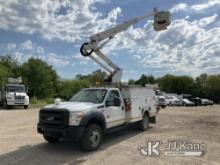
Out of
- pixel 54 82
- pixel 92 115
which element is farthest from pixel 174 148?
pixel 54 82

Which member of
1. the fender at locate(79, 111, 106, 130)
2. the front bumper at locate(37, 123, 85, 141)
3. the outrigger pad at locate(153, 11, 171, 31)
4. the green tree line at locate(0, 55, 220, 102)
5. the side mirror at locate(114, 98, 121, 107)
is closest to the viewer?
the front bumper at locate(37, 123, 85, 141)

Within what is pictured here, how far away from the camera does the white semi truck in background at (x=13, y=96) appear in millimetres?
31609

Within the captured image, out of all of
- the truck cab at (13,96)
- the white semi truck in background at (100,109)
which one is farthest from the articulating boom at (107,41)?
the truck cab at (13,96)

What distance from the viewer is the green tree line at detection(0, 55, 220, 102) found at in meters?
64.1

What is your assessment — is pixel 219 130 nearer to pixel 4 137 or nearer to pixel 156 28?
pixel 156 28

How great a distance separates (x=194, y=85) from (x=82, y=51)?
91010 mm

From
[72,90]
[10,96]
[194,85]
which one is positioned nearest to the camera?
[10,96]

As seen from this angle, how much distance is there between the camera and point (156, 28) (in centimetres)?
1370

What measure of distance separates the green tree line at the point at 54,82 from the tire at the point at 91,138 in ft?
101

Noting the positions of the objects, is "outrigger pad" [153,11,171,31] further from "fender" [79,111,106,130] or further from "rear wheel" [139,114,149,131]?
"fender" [79,111,106,130]

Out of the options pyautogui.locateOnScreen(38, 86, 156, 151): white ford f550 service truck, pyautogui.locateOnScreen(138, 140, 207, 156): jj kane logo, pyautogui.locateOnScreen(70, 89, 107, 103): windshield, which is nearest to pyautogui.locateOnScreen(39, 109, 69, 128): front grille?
pyautogui.locateOnScreen(38, 86, 156, 151): white ford f550 service truck

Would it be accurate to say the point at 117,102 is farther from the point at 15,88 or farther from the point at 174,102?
the point at 174,102

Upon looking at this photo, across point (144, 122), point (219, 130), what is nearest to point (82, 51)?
point (144, 122)

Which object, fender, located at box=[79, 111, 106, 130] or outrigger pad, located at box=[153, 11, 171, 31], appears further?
outrigger pad, located at box=[153, 11, 171, 31]
